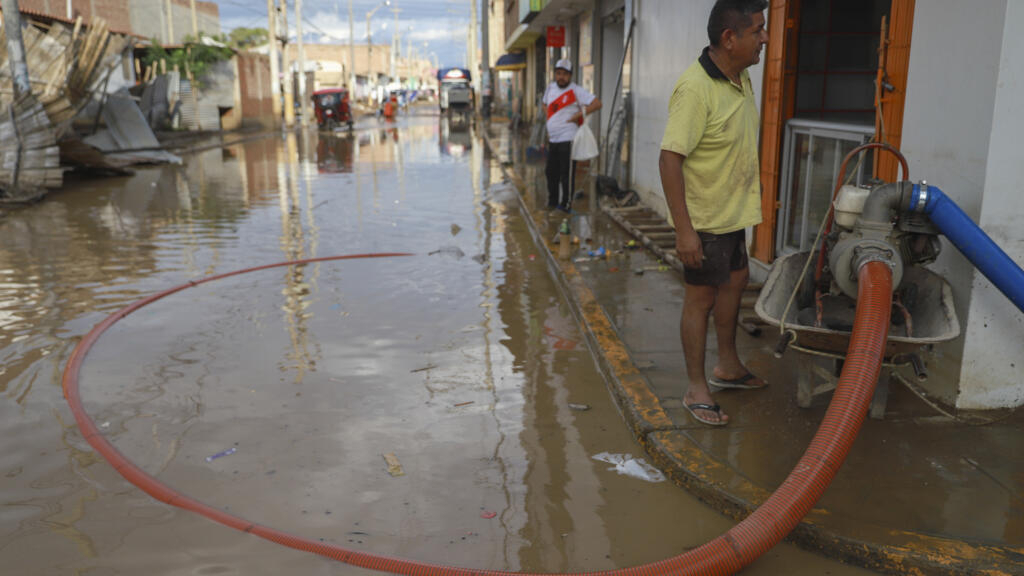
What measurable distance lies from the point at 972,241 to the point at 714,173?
1.07m

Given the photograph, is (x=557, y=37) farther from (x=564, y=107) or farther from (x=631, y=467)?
(x=631, y=467)

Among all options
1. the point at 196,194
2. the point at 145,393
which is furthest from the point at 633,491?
the point at 196,194

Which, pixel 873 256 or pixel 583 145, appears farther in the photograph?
pixel 583 145

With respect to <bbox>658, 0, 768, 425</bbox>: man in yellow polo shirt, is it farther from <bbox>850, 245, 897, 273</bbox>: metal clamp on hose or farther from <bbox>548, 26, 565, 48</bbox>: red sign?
<bbox>548, 26, 565, 48</bbox>: red sign

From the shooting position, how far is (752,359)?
4578 millimetres

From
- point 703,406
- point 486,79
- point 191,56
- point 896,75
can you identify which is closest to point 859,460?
point 703,406

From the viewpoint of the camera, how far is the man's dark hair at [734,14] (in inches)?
132

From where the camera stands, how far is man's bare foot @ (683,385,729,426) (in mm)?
3670

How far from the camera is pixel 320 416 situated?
13.5 feet

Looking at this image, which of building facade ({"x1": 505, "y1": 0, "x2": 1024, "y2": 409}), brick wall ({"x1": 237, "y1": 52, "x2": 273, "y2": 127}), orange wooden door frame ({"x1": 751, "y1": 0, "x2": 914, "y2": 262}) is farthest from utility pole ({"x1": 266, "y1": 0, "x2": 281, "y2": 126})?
orange wooden door frame ({"x1": 751, "y1": 0, "x2": 914, "y2": 262})

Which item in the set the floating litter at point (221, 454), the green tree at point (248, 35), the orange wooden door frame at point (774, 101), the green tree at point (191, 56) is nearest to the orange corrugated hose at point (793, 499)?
the floating litter at point (221, 454)

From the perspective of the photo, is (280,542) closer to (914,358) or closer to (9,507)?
(9,507)

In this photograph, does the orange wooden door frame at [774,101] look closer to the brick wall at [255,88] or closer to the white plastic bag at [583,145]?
the white plastic bag at [583,145]

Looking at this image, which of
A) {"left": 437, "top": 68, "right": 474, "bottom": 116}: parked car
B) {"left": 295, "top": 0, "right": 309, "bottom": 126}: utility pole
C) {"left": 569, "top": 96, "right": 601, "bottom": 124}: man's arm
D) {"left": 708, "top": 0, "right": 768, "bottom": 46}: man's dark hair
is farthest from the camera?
{"left": 437, "top": 68, "right": 474, "bottom": 116}: parked car
